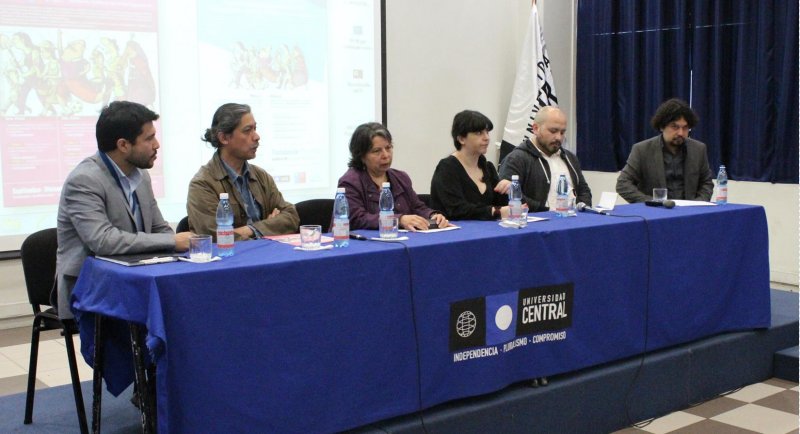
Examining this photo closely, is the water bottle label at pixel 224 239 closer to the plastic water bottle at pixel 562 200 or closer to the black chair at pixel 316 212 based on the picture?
the black chair at pixel 316 212

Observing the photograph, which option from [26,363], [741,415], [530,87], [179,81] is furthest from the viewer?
[530,87]

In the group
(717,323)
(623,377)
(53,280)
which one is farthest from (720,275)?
(53,280)

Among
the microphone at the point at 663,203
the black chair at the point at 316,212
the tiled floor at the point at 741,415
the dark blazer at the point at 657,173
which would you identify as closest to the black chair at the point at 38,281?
the black chair at the point at 316,212

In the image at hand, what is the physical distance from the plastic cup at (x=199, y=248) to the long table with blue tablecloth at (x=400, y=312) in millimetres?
68

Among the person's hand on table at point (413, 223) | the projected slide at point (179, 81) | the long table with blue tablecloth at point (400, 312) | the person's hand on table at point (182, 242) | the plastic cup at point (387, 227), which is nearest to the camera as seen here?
the long table with blue tablecloth at point (400, 312)

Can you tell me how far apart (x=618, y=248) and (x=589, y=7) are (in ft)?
13.8

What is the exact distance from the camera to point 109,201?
8.95ft

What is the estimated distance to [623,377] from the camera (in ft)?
10.8

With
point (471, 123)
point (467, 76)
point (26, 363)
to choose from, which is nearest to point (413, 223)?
point (471, 123)

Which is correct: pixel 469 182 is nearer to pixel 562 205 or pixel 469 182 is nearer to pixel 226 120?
pixel 562 205

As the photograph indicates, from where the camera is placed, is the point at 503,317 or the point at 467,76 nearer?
the point at 503,317

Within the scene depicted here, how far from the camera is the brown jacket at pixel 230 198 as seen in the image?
311 cm

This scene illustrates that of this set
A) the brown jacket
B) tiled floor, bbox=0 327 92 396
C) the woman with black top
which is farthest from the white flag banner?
tiled floor, bbox=0 327 92 396

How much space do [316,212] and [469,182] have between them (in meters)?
0.80
